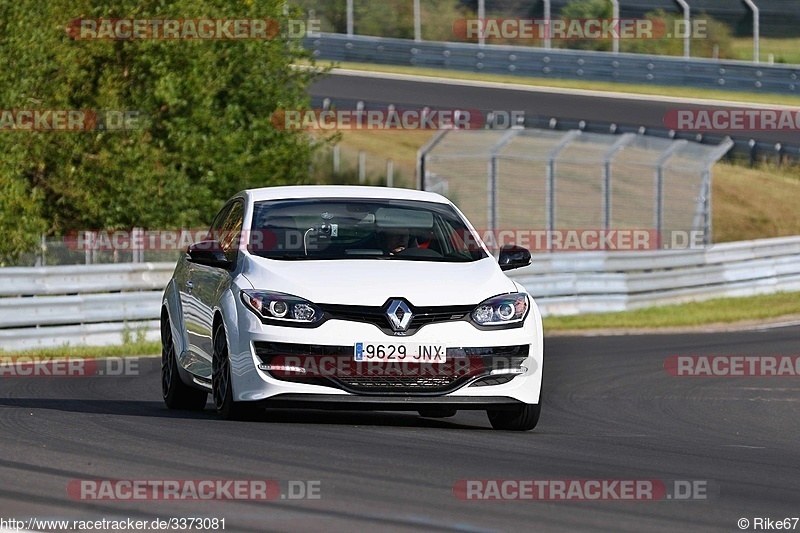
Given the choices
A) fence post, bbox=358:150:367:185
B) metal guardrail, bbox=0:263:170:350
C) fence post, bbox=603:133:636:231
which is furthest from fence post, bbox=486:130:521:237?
fence post, bbox=358:150:367:185

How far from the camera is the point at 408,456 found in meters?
8.67

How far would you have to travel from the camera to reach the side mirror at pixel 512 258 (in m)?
10.8

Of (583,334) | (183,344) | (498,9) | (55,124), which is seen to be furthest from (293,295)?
(498,9)

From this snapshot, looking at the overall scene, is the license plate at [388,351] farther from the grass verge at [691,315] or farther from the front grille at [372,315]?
the grass verge at [691,315]

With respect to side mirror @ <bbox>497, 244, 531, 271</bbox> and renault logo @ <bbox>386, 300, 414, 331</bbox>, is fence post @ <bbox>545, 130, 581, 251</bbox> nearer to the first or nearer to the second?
side mirror @ <bbox>497, 244, 531, 271</bbox>

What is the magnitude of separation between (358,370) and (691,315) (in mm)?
16193

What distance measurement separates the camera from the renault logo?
9.59 metres

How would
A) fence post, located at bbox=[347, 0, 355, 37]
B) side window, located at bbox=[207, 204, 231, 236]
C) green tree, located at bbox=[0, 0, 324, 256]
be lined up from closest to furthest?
side window, located at bbox=[207, 204, 231, 236] → green tree, located at bbox=[0, 0, 324, 256] → fence post, located at bbox=[347, 0, 355, 37]

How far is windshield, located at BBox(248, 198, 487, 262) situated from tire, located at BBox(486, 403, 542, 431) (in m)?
1.05

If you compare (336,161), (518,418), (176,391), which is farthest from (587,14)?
(518,418)

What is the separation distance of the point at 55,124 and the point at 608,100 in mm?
21627

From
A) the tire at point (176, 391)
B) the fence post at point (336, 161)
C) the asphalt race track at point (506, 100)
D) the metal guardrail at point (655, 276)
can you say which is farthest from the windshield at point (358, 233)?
the asphalt race track at point (506, 100)

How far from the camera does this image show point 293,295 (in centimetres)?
971

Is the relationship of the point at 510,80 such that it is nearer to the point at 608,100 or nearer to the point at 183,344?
the point at 608,100
